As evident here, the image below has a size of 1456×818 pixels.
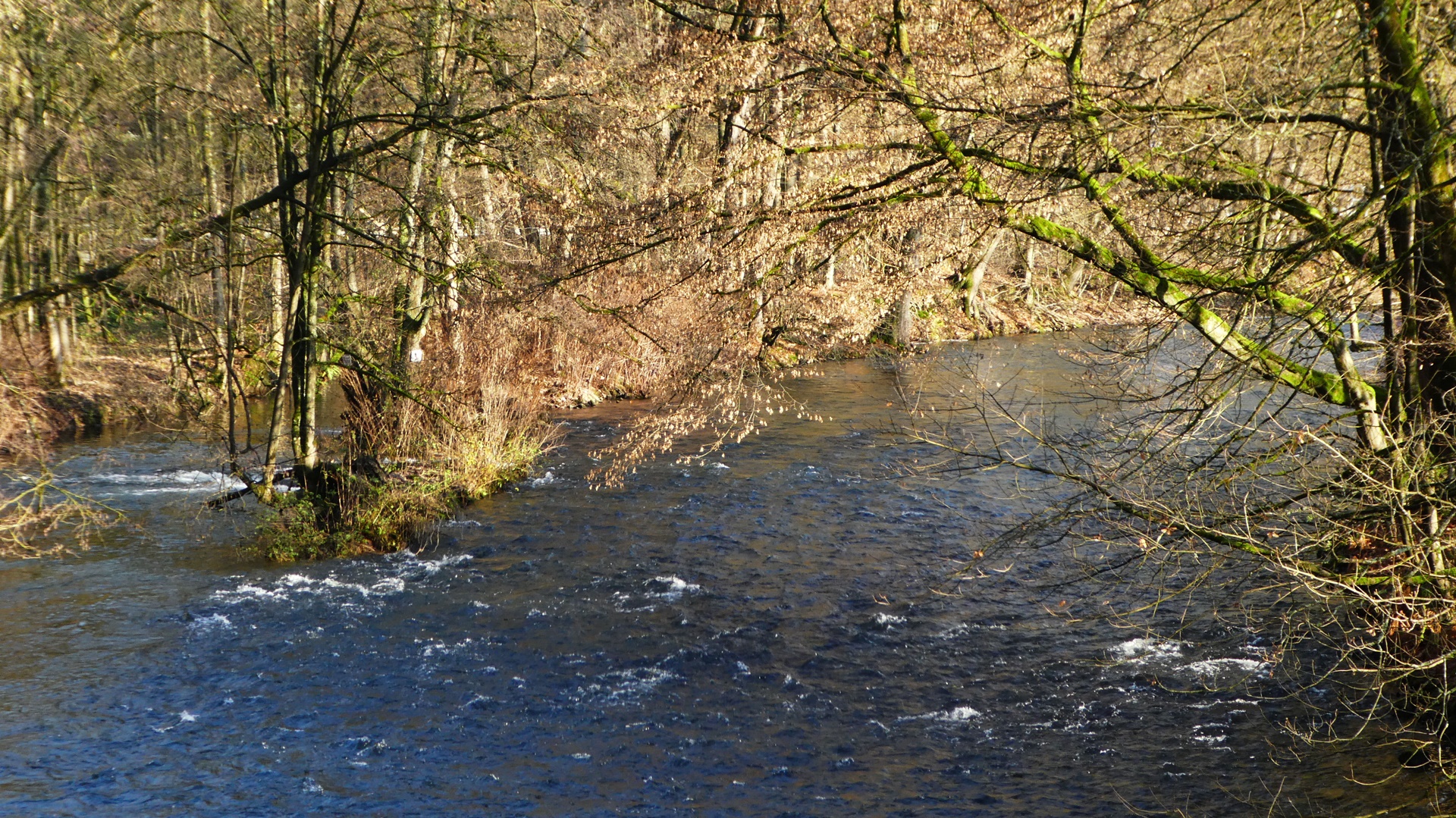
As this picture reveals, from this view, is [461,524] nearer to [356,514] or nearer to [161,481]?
[356,514]

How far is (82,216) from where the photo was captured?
18438mm

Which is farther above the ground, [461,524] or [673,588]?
[461,524]

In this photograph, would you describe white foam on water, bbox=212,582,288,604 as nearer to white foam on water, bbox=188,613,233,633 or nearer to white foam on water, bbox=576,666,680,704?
white foam on water, bbox=188,613,233,633

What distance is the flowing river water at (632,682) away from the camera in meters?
8.00

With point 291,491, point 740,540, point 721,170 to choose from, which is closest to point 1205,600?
point 740,540

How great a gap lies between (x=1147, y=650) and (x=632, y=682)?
501cm

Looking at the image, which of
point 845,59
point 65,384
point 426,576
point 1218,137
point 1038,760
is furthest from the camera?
point 65,384

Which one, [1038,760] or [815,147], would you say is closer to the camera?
[1038,760]

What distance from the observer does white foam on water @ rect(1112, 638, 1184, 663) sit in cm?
1019

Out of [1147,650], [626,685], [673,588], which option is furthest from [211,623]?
→ [1147,650]

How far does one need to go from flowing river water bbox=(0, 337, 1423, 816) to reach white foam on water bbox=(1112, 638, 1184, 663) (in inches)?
1.1

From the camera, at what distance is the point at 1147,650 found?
1034 centimetres

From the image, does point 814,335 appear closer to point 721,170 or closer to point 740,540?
point 740,540

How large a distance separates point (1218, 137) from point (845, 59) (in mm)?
3465
